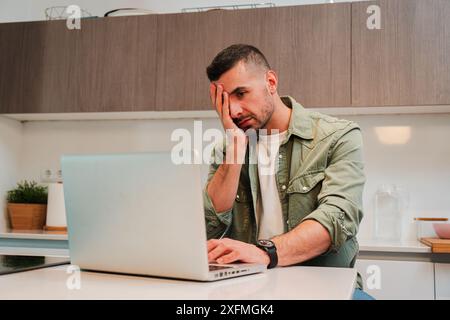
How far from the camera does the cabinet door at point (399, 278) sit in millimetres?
2049

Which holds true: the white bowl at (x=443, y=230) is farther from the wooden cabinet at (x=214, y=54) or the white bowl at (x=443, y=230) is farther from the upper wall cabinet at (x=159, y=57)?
the upper wall cabinet at (x=159, y=57)

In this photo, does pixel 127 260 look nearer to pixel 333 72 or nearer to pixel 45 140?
pixel 333 72

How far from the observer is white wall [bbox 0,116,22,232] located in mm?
2781

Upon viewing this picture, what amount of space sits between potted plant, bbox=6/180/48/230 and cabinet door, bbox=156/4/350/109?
848 mm

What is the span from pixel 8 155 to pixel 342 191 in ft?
7.22

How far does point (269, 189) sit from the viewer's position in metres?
1.51

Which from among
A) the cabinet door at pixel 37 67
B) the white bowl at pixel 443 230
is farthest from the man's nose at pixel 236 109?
the cabinet door at pixel 37 67

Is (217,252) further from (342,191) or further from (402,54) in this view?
(402,54)

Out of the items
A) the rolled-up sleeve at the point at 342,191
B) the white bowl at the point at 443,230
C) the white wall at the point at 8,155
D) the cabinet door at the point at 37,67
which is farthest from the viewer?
the white wall at the point at 8,155

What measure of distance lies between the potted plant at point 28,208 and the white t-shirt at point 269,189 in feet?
5.20

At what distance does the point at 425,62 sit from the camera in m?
2.23

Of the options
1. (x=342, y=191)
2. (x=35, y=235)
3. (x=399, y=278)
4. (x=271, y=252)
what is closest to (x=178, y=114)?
(x=35, y=235)

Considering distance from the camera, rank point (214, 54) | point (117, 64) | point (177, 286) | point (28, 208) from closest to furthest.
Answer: point (177, 286)
point (214, 54)
point (117, 64)
point (28, 208)
